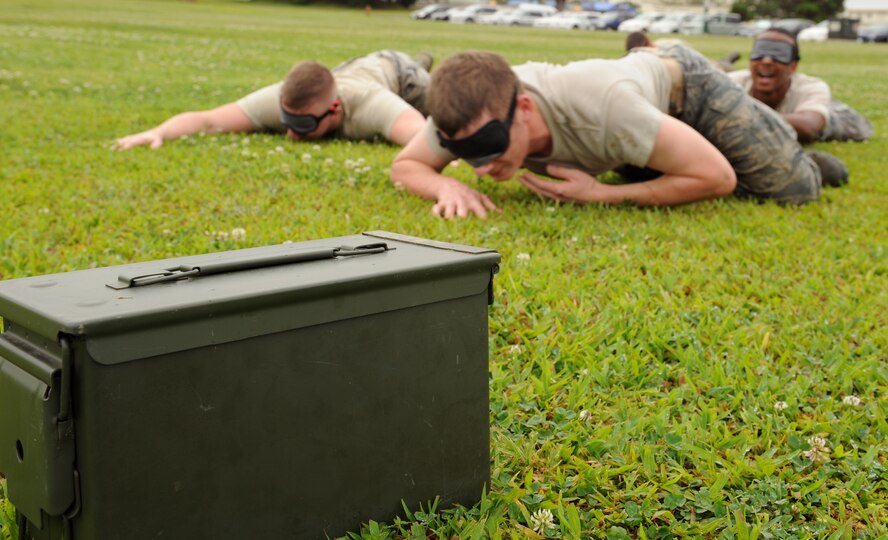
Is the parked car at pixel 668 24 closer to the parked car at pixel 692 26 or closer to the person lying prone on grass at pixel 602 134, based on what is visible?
the parked car at pixel 692 26

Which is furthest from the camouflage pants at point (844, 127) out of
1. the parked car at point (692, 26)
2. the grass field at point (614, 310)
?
the parked car at point (692, 26)

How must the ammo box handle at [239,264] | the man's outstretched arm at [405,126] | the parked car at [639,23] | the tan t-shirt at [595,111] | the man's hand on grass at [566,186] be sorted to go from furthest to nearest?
the parked car at [639,23], the man's outstretched arm at [405,126], the man's hand on grass at [566,186], the tan t-shirt at [595,111], the ammo box handle at [239,264]

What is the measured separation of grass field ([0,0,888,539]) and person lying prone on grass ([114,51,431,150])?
0.25 m

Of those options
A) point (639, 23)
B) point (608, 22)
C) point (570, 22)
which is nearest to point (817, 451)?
point (570, 22)

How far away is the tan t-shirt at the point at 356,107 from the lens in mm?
6789

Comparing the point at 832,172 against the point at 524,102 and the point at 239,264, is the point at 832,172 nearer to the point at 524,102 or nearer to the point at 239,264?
the point at 524,102

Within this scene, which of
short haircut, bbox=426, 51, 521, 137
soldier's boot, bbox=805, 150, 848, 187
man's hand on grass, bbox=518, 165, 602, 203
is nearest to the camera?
short haircut, bbox=426, 51, 521, 137

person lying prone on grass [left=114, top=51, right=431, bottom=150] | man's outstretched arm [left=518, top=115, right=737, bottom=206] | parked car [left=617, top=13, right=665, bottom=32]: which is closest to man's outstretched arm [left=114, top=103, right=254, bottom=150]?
person lying prone on grass [left=114, top=51, right=431, bottom=150]

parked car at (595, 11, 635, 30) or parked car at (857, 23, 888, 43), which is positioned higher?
parked car at (595, 11, 635, 30)

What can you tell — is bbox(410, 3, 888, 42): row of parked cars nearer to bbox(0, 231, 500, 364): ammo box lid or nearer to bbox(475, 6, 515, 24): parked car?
bbox(475, 6, 515, 24): parked car

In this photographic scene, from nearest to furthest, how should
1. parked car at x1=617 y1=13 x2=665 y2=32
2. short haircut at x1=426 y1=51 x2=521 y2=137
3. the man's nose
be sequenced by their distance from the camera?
short haircut at x1=426 y1=51 x2=521 y2=137
the man's nose
parked car at x1=617 y1=13 x2=665 y2=32

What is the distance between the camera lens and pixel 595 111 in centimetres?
438

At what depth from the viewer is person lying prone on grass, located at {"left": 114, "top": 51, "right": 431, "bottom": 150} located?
6422 mm

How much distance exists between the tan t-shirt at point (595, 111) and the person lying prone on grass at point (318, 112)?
2.13m
